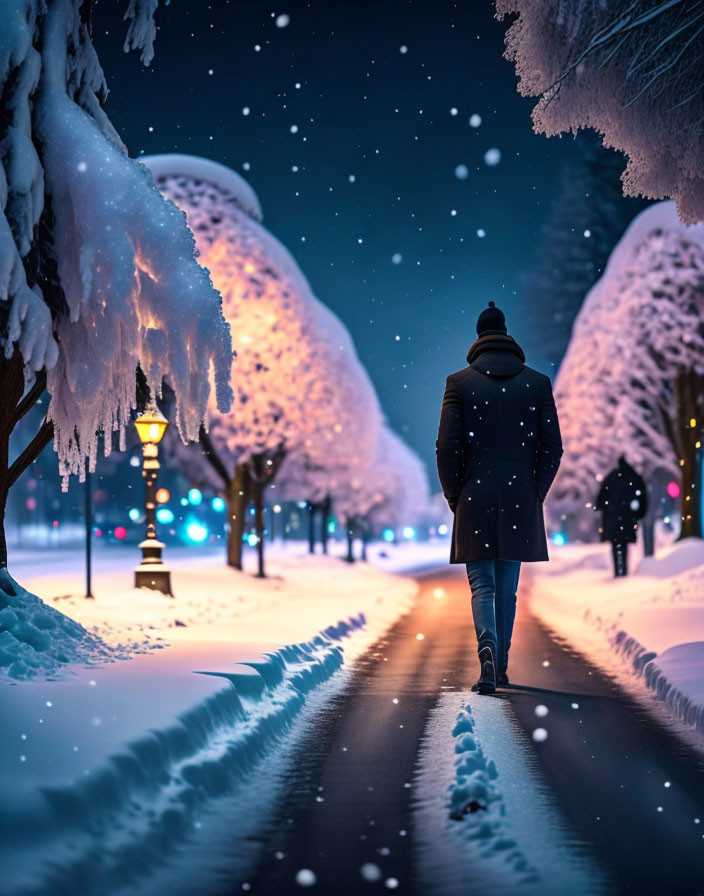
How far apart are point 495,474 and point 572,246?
167 feet

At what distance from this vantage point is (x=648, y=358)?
3109 centimetres

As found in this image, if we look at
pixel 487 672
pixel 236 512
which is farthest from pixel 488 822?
pixel 236 512

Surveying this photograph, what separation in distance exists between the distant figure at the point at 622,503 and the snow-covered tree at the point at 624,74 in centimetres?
1363

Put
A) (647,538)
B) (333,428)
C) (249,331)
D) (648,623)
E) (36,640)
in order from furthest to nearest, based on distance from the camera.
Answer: (333,428), (647,538), (249,331), (648,623), (36,640)

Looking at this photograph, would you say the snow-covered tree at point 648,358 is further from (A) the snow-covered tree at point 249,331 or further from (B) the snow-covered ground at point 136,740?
(B) the snow-covered ground at point 136,740

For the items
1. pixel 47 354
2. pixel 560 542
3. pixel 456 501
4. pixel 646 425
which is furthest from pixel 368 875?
pixel 560 542

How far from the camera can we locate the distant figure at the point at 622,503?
2366 cm

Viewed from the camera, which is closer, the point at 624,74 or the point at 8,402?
the point at 8,402

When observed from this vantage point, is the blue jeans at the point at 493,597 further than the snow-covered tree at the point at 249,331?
No

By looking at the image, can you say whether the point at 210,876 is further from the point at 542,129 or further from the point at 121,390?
the point at 542,129

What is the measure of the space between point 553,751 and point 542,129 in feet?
21.9

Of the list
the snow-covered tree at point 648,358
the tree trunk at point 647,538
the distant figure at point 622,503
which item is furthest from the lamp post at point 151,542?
the tree trunk at point 647,538

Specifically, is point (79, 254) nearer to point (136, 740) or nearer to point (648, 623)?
point (136, 740)

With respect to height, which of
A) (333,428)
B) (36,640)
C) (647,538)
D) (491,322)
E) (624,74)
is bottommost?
(36,640)
